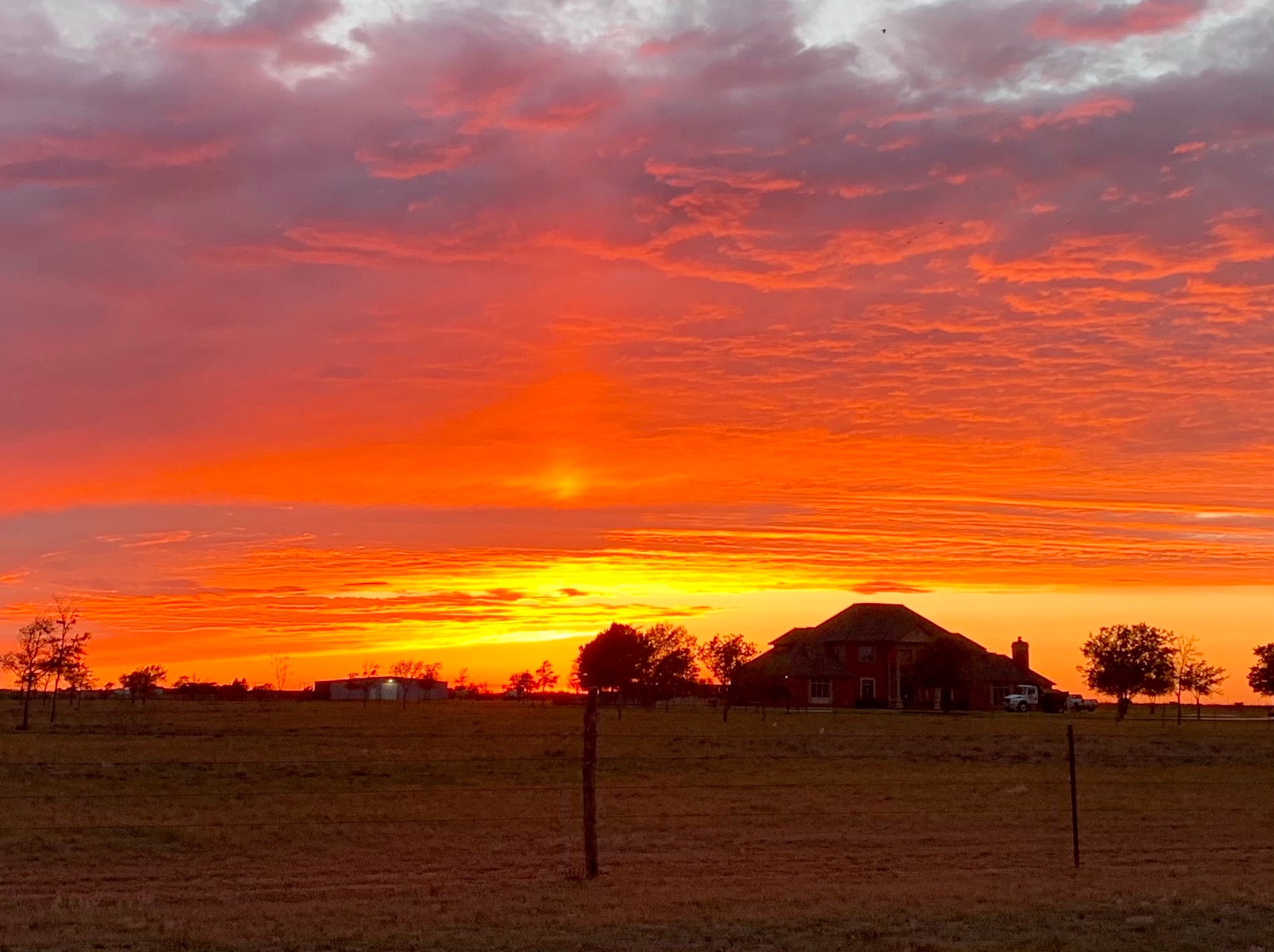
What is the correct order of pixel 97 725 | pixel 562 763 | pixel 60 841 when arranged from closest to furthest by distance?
pixel 60 841, pixel 562 763, pixel 97 725

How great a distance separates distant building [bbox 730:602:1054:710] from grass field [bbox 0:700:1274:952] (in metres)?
67.6

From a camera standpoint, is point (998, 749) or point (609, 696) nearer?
point (998, 749)

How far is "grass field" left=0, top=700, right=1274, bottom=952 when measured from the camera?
15.5 meters

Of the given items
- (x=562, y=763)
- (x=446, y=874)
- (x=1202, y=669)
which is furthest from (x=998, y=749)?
(x=1202, y=669)

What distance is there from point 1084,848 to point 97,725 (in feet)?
156

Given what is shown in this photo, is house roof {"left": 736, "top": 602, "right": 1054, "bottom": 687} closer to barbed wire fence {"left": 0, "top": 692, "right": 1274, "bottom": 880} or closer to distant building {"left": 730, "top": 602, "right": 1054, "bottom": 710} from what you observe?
distant building {"left": 730, "top": 602, "right": 1054, "bottom": 710}

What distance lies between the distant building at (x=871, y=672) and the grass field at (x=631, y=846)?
67.6 m

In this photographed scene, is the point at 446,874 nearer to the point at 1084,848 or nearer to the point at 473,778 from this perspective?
the point at 1084,848

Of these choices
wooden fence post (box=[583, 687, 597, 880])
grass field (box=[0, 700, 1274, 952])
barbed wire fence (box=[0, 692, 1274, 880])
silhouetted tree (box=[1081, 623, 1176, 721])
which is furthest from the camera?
silhouetted tree (box=[1081, 623, 1176, 721])

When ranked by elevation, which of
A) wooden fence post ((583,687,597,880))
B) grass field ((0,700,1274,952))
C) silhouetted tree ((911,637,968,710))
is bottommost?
grass field ((0,700,1274,952))

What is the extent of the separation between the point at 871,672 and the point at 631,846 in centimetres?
10270

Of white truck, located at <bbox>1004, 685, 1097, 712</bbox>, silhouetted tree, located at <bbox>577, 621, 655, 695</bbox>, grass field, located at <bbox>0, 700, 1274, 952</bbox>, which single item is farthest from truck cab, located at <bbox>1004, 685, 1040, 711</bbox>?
grass field, located at <bbox>0, 700, 1274, 952</bbox>

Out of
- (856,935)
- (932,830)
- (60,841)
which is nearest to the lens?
(856,935)

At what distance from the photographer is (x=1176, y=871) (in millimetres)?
22297
